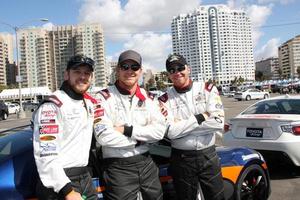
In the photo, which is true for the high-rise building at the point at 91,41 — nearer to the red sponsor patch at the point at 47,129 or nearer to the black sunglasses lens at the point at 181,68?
the black sunglasses lens at the point at 181,68

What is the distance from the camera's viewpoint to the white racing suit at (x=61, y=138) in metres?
2.60

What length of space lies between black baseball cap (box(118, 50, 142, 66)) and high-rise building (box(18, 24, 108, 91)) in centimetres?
5697

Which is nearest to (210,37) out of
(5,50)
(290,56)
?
(5,50)

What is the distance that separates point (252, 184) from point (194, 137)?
1509 mm

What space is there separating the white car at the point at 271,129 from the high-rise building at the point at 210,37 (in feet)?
167

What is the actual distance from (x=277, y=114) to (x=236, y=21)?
73.5m

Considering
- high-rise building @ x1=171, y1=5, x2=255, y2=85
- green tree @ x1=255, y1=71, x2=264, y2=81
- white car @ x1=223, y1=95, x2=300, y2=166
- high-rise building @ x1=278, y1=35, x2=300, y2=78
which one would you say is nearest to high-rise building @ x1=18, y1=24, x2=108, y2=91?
high-rise building @ x1=171, y1=5, x2=255, y2=85

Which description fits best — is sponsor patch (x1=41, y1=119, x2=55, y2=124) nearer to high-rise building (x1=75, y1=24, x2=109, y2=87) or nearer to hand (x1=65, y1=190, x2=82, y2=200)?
hand (x1=65, y1=190, x2=82, y2=200)

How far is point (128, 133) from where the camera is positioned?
3.09 metres

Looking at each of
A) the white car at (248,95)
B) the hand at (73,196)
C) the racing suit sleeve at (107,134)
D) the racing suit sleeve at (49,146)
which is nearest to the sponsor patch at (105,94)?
the racing suit sleeve at (107,134)

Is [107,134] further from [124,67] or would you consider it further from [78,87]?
[124,67]

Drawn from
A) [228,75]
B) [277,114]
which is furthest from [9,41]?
[277,114]

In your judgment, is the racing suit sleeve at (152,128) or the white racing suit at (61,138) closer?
the white racing suit at (61,138)

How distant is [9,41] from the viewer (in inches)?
3565
